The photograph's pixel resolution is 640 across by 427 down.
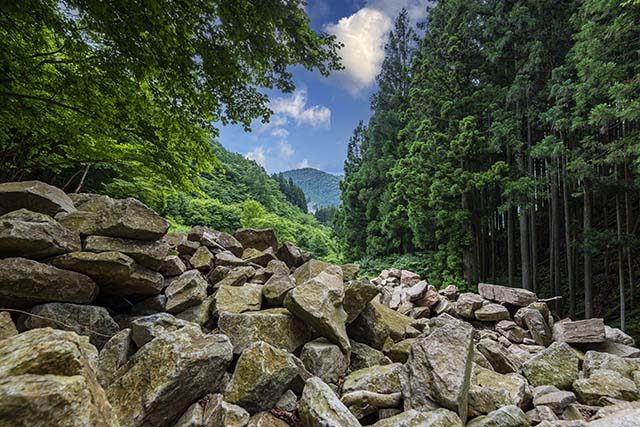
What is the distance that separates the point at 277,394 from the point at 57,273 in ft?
7.73

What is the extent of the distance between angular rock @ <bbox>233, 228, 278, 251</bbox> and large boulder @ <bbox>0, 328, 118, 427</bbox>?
183 inches

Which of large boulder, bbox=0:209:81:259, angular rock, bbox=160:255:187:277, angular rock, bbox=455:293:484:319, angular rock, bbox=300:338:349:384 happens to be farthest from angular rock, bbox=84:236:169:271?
angular rock, bbox=455:293:484:319

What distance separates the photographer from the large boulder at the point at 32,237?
110 inches

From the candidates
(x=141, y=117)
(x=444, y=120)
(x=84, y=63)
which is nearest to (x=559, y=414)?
(x=141, y=117)

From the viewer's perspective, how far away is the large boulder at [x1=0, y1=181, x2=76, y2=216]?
3.43 m

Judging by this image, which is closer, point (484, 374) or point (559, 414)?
point (559, 414)

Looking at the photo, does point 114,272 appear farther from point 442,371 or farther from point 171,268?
point 442,371

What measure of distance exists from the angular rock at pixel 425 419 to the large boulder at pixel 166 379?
1.34 metres

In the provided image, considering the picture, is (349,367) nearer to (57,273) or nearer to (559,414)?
(559,414)

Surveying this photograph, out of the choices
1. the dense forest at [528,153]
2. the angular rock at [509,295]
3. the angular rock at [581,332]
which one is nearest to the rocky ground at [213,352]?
the angular rock at [581,332]

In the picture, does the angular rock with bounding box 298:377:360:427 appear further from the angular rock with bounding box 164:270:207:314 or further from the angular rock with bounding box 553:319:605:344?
the angular rock with bounding box 553:319:605:344

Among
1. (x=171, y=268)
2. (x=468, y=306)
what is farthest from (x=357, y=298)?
(x=468, y=306)

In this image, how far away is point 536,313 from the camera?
6227 mm

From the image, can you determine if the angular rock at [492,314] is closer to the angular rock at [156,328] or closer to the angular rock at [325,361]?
the angular rock at [325,361]
